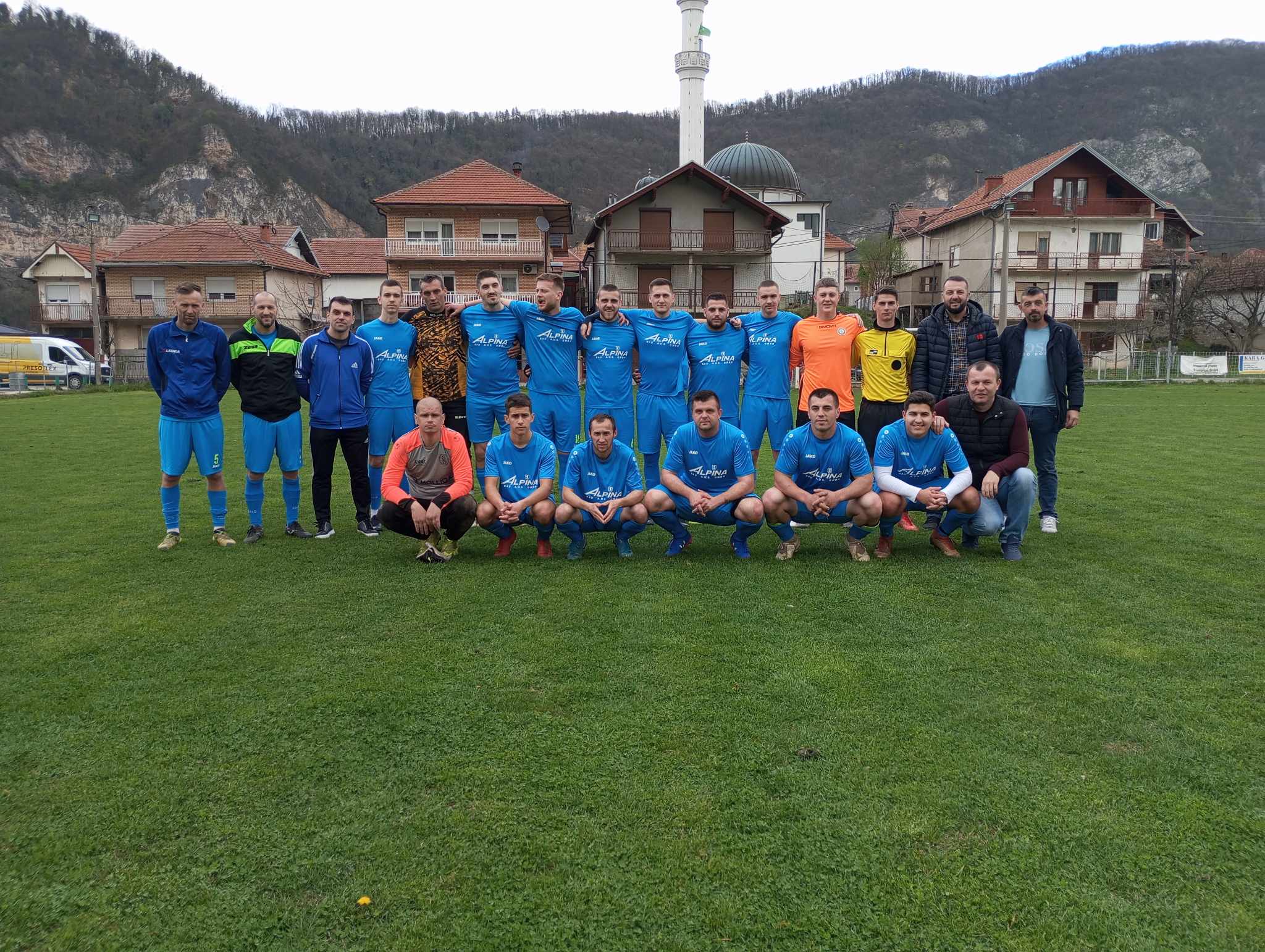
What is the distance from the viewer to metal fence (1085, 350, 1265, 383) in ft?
101

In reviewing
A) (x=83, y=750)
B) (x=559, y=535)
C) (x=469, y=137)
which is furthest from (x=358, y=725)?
(x=469, y=137)

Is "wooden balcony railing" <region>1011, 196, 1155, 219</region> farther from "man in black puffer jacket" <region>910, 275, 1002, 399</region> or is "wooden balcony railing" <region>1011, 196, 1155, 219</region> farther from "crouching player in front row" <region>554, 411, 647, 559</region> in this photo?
"crouching player in front row" <region>554, 411, 647, 559</region>

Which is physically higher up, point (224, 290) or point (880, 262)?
point (880, 262)

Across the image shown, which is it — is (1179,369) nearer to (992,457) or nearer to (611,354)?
(992,457)

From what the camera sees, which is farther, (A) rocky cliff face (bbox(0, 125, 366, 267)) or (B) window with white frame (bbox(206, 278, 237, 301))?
(A) rocky cliff face (bbox(0, 125, 366, 267))

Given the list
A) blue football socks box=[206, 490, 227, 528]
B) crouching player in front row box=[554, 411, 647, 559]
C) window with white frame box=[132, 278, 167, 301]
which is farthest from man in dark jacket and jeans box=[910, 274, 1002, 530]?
window with white frame box=[132, 278, 167, 301]

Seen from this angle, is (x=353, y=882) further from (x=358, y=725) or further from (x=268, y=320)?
(x=268, y=320)

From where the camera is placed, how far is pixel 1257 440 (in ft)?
41.2

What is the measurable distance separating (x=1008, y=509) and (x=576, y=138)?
8641cm

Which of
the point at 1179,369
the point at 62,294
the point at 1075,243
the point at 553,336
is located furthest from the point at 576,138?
the point at 553,336

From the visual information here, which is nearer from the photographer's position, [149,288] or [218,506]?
[218,506]

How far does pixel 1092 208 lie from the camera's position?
4078 centimetres

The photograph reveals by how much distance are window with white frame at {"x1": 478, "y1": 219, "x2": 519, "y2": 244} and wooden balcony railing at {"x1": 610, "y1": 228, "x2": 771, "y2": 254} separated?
5.63 m

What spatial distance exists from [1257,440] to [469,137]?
302ft
